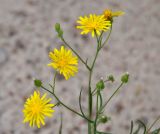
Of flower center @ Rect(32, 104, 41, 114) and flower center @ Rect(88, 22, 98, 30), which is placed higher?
flower center @ Rect(88, 22, 98, 30)

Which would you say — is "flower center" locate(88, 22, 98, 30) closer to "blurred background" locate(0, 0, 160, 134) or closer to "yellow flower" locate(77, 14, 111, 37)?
"yellow flower" locate(77, 14, 111, 37)

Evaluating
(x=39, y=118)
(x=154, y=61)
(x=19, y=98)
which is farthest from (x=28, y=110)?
(x=154, y=61)

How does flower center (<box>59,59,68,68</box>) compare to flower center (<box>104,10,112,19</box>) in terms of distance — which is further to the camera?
flower center (<box>104,10,112,19</box>)

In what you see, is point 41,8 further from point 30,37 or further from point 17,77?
point 17,77

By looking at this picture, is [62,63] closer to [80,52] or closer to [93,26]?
[93,26]

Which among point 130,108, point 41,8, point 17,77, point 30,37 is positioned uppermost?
point 41,8

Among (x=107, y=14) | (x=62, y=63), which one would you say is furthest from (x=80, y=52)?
(x=62, y=63)

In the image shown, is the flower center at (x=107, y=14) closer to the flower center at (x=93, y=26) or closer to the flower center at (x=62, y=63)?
the flower center at (x=93, y=26)

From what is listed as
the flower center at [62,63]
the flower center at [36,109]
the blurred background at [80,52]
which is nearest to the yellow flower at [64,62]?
the flower center at [62,63]

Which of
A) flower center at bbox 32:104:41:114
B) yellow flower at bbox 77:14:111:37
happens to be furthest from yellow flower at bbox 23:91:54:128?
yellow flower at bbox 77:14:111:37
